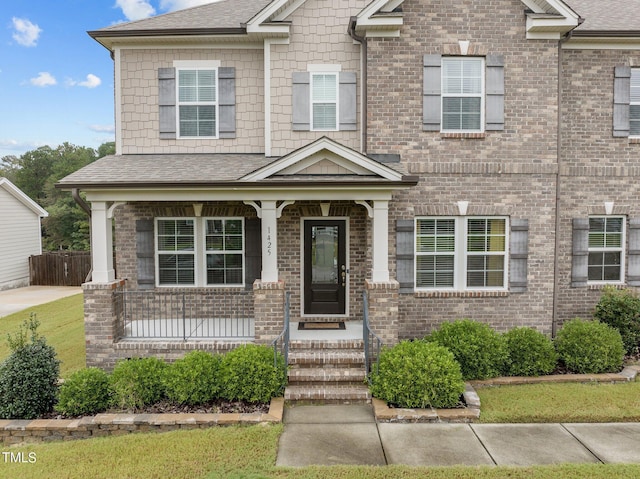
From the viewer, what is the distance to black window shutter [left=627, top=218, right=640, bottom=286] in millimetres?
9633

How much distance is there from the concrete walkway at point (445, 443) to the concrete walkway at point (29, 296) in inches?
515

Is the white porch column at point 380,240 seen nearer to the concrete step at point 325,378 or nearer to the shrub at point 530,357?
the concrete step at point 325,378

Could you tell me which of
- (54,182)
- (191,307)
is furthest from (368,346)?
(54,182)

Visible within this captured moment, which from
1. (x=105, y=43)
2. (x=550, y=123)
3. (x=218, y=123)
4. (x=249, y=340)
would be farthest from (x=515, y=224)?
(x=105, y=43)

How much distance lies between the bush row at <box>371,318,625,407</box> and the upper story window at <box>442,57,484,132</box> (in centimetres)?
414

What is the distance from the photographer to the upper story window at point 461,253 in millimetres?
9188

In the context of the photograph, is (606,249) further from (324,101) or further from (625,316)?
(324,101)

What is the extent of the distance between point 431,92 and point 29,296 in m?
17.9

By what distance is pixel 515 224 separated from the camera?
9.09m

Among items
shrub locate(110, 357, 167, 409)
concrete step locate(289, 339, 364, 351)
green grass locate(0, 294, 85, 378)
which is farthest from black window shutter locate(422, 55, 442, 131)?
green grass locate(0, 294, 85, 378)

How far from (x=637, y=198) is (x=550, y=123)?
2.74 m

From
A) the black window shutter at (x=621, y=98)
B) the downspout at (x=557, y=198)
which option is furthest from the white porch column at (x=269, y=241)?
the black window shutter at (x=621, y=98)

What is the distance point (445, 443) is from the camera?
19.1 ft

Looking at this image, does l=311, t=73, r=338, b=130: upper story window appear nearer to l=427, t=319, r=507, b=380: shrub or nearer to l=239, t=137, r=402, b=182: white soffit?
l=239, t=137, r=402, b=182: white soffit
